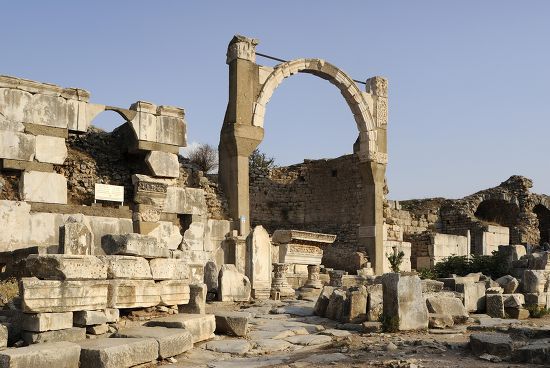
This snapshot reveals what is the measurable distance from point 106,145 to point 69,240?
8254 mm

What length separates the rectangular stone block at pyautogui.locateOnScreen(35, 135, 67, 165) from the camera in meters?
12.5

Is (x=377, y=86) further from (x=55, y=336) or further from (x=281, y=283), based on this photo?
(x=55, y=336)

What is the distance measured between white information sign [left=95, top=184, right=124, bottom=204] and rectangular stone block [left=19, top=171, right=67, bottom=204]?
0.88 meters

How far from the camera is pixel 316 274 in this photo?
14367 millimetres

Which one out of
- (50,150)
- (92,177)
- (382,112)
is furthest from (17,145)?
(382,112)

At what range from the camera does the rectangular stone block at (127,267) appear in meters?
7.32

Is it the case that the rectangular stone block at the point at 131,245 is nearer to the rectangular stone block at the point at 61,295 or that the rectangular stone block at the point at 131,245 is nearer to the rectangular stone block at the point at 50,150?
the rectangular stone block at the point at 61,295

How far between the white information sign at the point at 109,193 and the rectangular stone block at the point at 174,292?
5.90 metres

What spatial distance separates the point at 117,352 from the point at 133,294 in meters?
1.82

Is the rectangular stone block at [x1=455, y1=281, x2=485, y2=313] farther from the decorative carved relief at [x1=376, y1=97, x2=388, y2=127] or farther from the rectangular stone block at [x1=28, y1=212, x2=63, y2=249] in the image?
the decorative carved relief at [x1=376, y1=97, x2=388, y2=127]

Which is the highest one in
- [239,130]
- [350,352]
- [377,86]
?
[377,86]

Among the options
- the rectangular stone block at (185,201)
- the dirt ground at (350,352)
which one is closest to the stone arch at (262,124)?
the rectangular stone block at (185,201)

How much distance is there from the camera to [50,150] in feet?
41.4

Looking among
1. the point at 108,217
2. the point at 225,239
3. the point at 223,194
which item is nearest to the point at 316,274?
the point at 225,239
